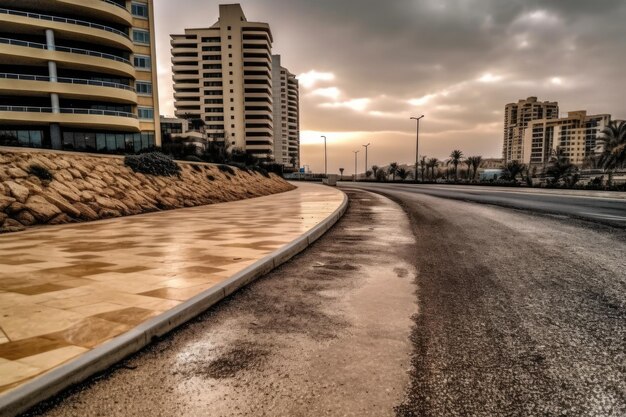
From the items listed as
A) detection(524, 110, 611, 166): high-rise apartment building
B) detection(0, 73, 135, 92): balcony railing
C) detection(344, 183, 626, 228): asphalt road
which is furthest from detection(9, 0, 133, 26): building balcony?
detection(524, 110, 611, 166): high-rise apartment building

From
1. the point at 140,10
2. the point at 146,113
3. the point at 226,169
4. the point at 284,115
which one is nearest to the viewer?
the point at 226,169

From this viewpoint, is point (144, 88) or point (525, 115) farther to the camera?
point (525, 115)

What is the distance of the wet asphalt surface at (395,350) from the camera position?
1839 mm

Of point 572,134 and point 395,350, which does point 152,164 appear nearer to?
point 395,350

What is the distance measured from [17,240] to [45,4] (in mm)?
38056

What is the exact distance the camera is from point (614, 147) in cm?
4278

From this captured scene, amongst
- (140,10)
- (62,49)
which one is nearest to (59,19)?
(62,49)

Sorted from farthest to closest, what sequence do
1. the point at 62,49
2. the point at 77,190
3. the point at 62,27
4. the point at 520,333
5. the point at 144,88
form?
the point at 144,88 < the point at 62,49 < the point at 62,27 < the point at 77,190 < the point at 520,333

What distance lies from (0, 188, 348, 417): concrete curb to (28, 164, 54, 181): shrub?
908 centimetres

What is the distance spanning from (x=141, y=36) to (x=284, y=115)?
108421 millimetres

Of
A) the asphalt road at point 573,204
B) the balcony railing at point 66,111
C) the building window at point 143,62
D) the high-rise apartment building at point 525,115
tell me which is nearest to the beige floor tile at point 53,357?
the asphalt road at point 573,204

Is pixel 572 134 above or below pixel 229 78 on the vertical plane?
below

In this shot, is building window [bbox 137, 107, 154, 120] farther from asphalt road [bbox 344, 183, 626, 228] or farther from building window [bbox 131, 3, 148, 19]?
asphalt road [bbox 344, 183, 626, 228]

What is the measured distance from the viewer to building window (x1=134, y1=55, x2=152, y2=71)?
39812mm
